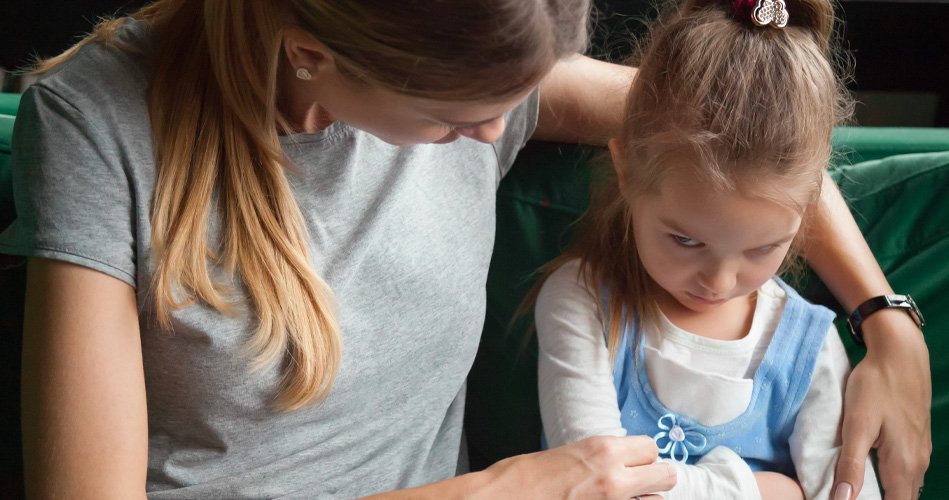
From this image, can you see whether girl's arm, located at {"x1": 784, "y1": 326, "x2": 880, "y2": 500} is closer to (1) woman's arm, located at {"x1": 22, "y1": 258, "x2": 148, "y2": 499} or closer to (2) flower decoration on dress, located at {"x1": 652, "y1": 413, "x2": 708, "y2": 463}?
(2) flower decoration on dress, located at {"x1": 652, "y1": 413, "x2": 708, "y2": 463}

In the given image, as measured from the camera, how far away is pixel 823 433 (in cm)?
100

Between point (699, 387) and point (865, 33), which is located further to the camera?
point (865, 33)

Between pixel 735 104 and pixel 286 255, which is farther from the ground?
pixel 735 104

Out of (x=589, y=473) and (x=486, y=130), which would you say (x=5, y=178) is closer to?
(x=486, y=130)

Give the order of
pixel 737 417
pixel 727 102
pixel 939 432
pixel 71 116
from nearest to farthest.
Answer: pixel 71 116
pixel 727 102
pixel 737 417
pixel 939 432

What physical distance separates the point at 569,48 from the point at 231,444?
0.59m

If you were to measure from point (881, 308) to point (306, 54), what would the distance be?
79 centimetres

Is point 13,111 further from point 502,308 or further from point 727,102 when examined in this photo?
point 727,102

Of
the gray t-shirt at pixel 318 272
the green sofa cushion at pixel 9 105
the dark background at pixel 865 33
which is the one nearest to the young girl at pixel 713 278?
the gray t-shirt at pixel 318 272

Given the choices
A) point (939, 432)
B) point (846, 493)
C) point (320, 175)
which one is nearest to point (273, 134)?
point (320, 175)

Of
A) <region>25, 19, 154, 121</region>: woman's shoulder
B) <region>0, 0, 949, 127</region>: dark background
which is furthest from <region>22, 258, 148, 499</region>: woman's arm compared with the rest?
<region>0, 0, 949, 127</region>: dark background

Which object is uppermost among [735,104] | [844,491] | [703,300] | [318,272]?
[735,104]

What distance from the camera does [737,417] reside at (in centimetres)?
103

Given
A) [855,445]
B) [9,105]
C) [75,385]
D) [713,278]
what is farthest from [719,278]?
[9,105]
